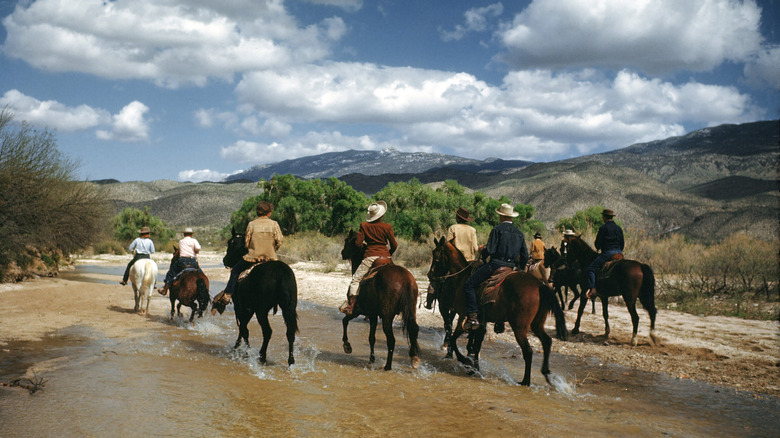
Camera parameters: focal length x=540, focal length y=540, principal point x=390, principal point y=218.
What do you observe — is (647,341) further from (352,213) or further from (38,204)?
(352,213)

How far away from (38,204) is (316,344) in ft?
58.7

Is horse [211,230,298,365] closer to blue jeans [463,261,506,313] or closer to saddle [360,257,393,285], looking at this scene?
saddle [360,257,393,285]

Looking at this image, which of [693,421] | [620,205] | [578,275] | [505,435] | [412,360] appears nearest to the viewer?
[505,435]

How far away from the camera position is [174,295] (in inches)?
505

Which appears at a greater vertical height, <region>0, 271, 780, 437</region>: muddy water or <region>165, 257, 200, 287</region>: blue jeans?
<region>165, 257, 200, 287</region>: blue jeans

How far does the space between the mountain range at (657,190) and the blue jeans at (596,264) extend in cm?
1971

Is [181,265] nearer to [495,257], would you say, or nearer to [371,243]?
[371,243]

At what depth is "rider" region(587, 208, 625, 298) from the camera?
11.2 metres

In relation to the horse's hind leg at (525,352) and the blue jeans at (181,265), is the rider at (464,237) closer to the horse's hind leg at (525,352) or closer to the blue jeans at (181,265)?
the horse's hind leg at (525,352)

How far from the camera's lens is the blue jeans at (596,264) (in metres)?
11.3

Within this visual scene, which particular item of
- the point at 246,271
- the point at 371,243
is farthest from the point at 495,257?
the point at 246,271

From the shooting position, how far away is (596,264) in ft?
37.4

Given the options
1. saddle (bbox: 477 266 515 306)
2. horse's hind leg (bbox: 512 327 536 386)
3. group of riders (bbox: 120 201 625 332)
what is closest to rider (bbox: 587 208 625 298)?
group of riders (bbox: 120 201 625 332)

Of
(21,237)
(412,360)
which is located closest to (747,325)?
(412,360)
